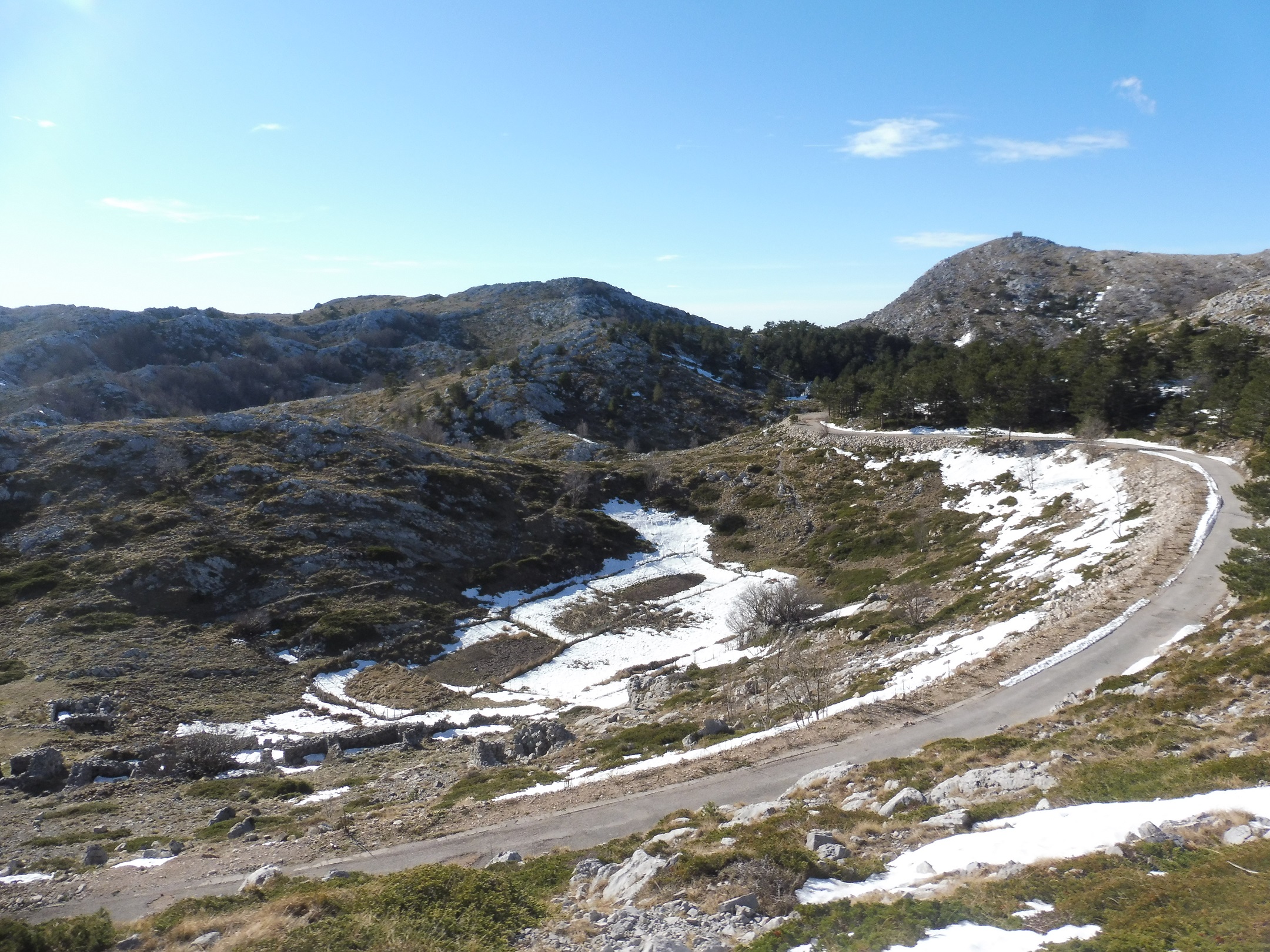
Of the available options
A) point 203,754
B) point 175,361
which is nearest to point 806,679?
point 203,754

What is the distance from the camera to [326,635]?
150 feet

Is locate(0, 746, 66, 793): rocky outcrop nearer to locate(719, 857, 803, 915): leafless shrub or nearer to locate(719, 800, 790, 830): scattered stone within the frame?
locate(719, 800, 790, 830): scattered stone

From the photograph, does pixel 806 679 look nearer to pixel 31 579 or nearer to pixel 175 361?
pixel 31 579

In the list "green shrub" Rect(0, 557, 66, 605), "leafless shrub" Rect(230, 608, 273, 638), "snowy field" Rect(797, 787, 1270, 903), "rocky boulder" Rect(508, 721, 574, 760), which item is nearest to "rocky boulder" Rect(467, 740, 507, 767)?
"rocky boulder" Rect(508, 721, 574, 760)

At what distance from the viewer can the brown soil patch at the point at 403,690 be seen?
38938 mm

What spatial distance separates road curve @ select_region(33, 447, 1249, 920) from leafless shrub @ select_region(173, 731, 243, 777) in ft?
45.4

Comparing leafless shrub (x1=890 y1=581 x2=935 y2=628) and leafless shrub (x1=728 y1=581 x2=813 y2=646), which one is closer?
leafless shrub (x1=890 y1=581 x2=935 y2=628)

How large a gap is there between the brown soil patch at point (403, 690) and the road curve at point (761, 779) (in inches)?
851

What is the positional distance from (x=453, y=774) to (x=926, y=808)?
61.3 feet

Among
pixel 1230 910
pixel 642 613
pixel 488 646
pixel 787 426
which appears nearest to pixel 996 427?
pixel 787 426

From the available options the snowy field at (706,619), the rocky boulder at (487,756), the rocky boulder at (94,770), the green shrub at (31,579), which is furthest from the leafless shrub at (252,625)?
the rocky boulder at (487,756)

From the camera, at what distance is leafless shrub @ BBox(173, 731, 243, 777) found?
94.7ft

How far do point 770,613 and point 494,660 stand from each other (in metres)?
19.3

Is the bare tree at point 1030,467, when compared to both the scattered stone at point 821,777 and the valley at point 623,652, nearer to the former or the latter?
the valley at point 623,652
